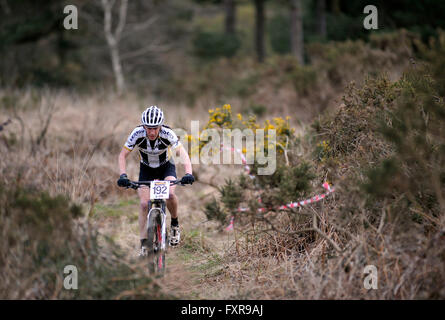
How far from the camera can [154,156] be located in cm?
590

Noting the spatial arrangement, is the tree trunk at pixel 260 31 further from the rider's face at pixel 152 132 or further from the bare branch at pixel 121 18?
the rider's face at pixel 152 132

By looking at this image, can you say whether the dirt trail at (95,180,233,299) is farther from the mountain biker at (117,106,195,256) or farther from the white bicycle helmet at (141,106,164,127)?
the white bicycle helmet at (141,106,164,127)

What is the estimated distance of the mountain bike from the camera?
5.29 m

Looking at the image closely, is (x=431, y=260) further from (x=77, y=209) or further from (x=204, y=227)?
(x=204, y=227)

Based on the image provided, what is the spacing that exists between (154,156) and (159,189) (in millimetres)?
728

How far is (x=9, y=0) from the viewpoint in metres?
21.8

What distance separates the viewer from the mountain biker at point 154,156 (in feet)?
17.8

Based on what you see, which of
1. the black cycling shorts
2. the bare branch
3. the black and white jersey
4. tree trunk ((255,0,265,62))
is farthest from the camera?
tree trunk ((255,0,265,62))

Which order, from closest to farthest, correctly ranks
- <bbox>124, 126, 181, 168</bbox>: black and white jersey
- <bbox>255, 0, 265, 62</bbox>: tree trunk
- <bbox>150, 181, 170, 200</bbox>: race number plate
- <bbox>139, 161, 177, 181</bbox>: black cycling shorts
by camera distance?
<bbox>150, 181, 170, 200</bbox>: race number plate < <bbox>124, 126, 181, 168</bbox>: black and white jersey < <bbox>139, 161, 177, 181</bbox>: black cycling shorts < <bbox>255, 0, 265, 62</bbox>: tree trunk

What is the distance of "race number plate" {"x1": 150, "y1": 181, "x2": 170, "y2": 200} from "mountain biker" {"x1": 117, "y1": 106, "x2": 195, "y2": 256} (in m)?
0.21

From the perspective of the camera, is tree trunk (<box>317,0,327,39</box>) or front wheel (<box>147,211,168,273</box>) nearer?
front wheel (<box>147,211,168,273</box>)

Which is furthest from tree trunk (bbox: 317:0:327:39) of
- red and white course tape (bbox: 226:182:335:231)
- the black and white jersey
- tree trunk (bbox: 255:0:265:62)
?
red and white course tape (bbox: 226:182:335:231)

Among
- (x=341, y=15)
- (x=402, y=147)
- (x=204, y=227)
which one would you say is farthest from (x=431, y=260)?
(x=341, y=15)

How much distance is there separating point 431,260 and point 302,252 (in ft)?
5.64
